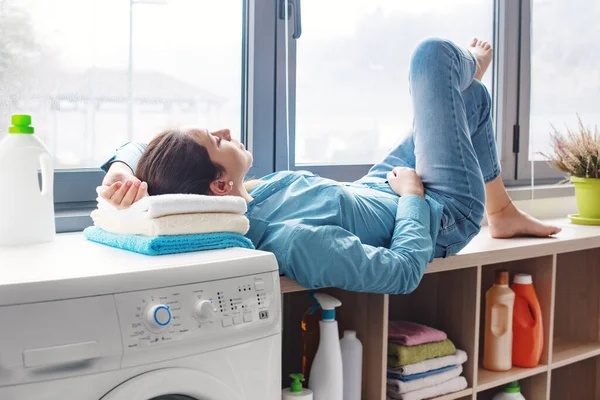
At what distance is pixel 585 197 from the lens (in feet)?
8.41

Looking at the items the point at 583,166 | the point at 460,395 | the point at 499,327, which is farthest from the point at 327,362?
the point at 583,166

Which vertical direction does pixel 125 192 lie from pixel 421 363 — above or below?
above

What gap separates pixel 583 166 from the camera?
2533 mm

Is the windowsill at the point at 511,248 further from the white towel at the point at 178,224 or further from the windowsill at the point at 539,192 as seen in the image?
the white towel at the point at 178,224

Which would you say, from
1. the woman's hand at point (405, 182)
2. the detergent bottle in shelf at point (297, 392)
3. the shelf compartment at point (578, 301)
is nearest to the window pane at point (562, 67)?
the shelf compartment at point (578, 301)

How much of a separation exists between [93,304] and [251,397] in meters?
0.35

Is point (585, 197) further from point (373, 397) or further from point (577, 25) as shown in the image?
point (373, 397)

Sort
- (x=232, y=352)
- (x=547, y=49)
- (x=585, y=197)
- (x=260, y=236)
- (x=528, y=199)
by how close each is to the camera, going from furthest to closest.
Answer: (x=547, y=49) → (x=528, y=199) → (x=585, y=197) → (x=260, y=236) → (x=232, y=352)

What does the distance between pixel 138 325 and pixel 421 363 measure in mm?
930

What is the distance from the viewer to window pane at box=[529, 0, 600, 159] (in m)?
2.93

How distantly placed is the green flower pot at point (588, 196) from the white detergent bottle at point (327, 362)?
129 centimetres

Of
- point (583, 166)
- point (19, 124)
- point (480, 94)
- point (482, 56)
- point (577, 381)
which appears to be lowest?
point (577, 381)

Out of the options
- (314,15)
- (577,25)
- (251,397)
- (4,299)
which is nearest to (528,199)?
(577,25)

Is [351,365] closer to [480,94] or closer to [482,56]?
[480,94]
